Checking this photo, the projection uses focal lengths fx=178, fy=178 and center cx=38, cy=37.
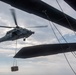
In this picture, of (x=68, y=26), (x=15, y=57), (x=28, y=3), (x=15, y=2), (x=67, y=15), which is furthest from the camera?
(x=68, y=26)

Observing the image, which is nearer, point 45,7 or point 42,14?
point 45,7

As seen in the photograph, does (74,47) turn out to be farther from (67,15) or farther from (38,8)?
(38,8)

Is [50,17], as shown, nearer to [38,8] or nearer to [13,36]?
[38,8]

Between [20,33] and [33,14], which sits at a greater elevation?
[33,14]

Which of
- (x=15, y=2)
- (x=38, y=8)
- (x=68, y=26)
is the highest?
(x=15, y=2)

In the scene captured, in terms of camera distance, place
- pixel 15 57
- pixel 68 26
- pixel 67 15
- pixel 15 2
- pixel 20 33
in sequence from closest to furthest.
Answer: pixel 15 57
pixel 15 2
pixel 67 15
pixel 68 26
pixel 20 33

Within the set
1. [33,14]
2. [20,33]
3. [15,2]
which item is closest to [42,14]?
[33,14]

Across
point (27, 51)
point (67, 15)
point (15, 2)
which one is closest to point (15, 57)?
point (27, 51)

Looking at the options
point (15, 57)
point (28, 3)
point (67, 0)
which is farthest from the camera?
point (67, 0)

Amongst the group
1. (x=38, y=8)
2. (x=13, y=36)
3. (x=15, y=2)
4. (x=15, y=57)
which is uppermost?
(x=15, y=2)
